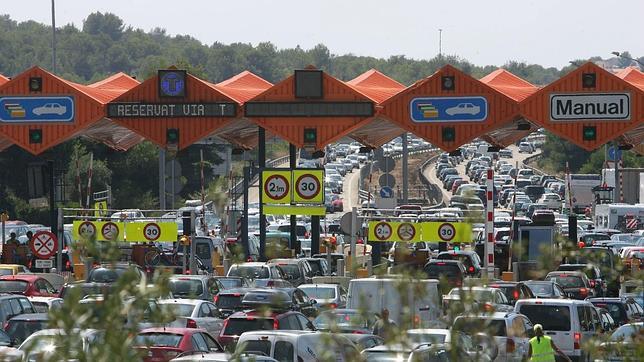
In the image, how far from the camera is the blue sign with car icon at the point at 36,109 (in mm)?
36062

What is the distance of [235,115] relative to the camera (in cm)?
3634

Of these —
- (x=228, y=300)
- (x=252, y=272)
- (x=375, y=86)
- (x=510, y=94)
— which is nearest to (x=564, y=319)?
(x=228, y=300)

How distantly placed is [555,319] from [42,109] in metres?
14.0

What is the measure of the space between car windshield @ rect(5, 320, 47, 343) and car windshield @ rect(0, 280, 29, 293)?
788 centimetres

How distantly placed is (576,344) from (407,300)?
18.3m

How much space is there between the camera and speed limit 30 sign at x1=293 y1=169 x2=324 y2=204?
3959 centimetres

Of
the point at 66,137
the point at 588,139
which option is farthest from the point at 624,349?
the point at 66,137

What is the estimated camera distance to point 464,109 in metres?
35.3

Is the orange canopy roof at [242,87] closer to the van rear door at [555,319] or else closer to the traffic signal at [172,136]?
the traffic signal at [172,136]

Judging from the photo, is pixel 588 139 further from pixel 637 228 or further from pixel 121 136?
pixel 637 228

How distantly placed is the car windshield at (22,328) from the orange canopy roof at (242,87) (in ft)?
42.9

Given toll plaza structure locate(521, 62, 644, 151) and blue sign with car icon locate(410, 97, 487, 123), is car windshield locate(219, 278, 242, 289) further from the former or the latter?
toll plaza structure locate(521, 62, 644, 151)

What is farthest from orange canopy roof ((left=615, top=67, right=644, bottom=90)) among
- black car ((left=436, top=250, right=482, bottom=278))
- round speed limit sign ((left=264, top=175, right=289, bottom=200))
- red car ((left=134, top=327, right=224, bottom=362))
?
red car ((left=134, top=327, right=224, bottom=362))

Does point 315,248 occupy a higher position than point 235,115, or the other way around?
point 235,115
